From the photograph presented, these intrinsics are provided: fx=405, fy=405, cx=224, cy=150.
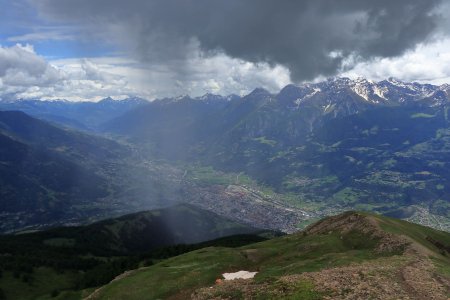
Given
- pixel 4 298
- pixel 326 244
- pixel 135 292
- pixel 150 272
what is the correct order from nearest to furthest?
pixel 135 292 < pixel 150 272 < pixel 326 244 < pixel 4 298

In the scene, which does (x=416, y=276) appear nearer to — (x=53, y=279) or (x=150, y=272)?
(x=150, y=272)

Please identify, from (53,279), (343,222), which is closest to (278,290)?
(343,222)

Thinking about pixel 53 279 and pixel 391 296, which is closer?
pixel 391 296

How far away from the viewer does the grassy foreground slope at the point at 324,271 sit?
51.8 metres

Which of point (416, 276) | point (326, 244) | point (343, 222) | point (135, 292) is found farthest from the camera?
point (343, 222)

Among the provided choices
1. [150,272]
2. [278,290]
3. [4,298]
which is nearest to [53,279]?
[4,298]

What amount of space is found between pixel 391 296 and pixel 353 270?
1096 centimetres

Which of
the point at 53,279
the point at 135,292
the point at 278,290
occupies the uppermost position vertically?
the point at 278,290

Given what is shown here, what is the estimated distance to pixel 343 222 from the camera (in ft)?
346

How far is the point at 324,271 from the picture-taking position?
60.8 m

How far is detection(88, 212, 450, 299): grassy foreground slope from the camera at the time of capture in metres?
51.8

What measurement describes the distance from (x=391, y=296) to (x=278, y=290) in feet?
44.6

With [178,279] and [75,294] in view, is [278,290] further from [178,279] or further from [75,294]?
[75,294]

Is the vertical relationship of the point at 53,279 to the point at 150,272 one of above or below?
below
